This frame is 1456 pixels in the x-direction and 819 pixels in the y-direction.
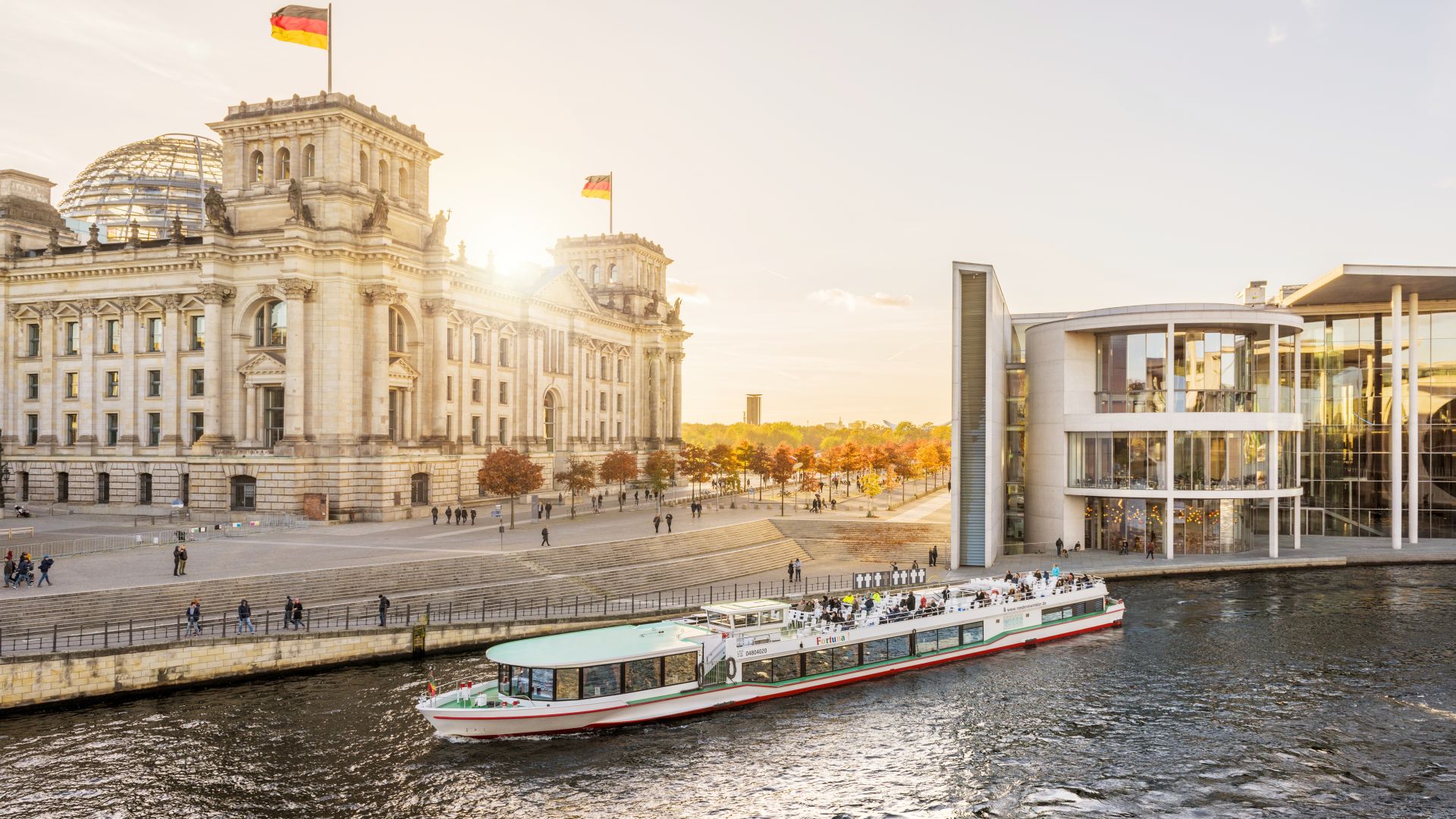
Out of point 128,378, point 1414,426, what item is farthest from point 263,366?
point 1414,426

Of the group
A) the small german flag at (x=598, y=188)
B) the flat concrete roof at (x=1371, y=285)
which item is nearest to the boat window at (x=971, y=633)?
the flat concrete roof at (x=1371, y=285)

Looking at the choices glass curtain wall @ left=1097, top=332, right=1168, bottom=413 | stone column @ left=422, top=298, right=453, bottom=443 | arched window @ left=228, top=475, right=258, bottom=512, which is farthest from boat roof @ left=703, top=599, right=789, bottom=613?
arched window @ left=228, top=475, right=258, bottom=512

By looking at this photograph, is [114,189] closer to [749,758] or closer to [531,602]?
[531,602]

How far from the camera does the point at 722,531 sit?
7238 centimetres

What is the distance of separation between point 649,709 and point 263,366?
56717 millimetres

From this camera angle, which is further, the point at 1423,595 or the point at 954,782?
the point at 1423,595

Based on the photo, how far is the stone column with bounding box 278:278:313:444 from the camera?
74188mm

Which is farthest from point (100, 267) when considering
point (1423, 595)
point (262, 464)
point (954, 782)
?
point (1423, 595)

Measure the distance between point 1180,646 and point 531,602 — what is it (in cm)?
3237

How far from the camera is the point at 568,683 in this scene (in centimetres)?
3344

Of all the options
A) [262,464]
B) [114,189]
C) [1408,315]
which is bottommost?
[262,464]

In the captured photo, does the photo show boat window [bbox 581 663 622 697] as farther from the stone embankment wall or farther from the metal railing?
the metal railing

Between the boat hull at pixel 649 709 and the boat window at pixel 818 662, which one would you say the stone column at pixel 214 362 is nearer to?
the boat hull at pixel 649 709

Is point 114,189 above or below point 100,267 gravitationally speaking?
above
